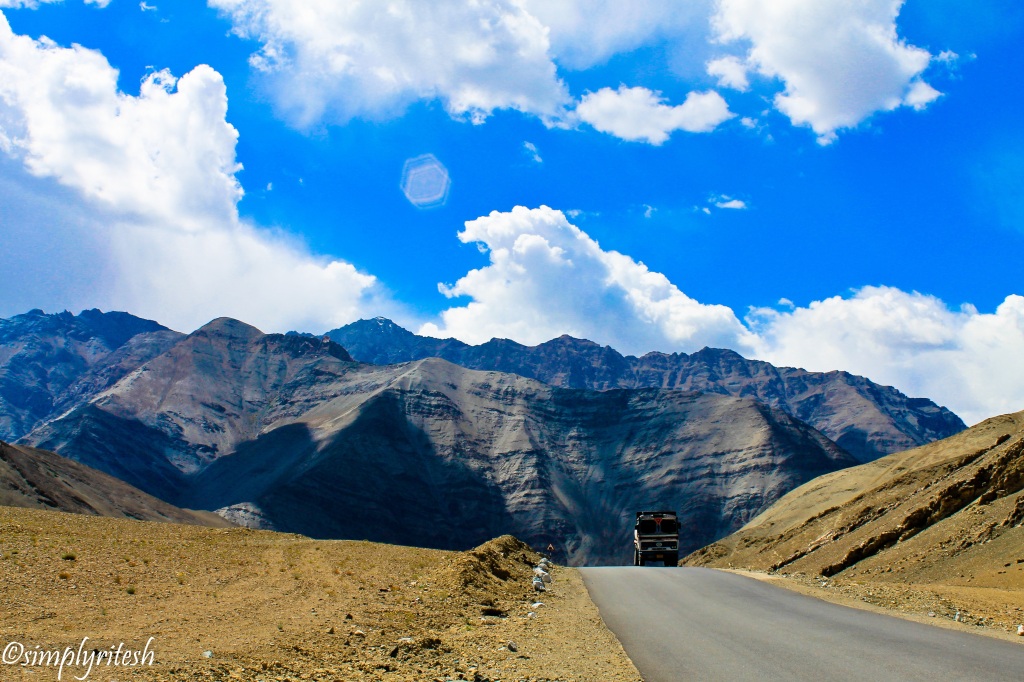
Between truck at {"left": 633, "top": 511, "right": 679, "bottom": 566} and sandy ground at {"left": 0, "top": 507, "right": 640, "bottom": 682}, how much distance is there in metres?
26.7

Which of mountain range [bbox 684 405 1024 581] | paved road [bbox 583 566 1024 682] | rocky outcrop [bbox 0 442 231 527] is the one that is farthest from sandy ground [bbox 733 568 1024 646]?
rocky outcrop [bbox 0 442 231 527]

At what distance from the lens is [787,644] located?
1412 cm

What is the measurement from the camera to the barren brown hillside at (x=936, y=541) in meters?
21.2

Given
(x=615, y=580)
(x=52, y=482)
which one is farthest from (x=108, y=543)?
(x=52, y=482)

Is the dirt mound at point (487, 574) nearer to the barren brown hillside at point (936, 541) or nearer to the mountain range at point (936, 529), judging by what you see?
the barren brown hillside at point (936, 541)

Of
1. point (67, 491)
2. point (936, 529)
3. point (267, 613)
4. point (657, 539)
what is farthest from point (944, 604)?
point (67, 491)

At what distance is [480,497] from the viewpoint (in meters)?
192

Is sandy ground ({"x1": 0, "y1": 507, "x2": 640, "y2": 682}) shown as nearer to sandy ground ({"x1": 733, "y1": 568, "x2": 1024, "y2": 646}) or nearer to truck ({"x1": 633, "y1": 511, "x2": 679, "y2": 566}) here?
sandy ground ({"x1": 733, "y1": 568, "x2": 1024, "y2": 646})

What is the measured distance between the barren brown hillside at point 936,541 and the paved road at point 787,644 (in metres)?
2.96

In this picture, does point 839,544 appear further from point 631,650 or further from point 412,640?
point 412,640

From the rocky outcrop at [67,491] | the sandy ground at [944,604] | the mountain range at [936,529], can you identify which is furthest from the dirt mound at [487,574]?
the rocky outcrop at [67,491]

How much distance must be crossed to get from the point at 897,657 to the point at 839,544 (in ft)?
102

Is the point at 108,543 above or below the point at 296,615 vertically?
above

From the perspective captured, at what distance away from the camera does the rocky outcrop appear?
2778 inches
